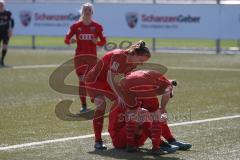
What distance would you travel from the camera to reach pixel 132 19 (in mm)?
30109

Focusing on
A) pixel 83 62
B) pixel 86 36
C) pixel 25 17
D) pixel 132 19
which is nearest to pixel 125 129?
pixel 83 62

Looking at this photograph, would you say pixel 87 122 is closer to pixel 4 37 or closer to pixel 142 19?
pixel 4 37

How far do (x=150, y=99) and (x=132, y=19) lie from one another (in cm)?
2097

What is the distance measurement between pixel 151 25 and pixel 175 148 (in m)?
20.7

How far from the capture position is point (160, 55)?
2789 cm

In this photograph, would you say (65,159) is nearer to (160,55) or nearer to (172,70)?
(172,70)

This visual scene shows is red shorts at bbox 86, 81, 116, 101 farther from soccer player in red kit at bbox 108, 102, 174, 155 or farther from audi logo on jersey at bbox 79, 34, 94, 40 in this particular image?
audi logo on jersey at bbox 79, 34, 94, 40

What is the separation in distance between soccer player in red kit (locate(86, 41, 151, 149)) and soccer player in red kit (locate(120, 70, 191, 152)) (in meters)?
0.18

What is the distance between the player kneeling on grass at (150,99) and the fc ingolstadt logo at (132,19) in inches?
816

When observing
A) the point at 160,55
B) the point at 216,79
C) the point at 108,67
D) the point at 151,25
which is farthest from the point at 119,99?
the point at 151,25

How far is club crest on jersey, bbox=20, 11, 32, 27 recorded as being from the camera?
31.9m

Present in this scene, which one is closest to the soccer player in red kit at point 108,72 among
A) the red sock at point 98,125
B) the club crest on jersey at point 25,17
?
the red sock at point 98,125

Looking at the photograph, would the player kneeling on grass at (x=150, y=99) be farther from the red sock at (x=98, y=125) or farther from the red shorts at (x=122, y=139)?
the red sock at (x=98, y=125)

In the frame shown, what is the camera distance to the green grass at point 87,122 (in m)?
9.09
